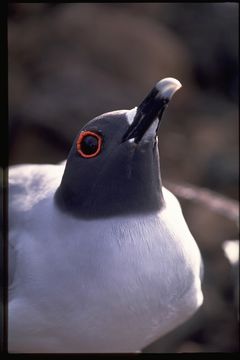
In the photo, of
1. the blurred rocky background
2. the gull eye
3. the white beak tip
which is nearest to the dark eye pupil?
the gull eye

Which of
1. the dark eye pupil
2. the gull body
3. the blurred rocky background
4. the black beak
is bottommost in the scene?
the blurred rocky background

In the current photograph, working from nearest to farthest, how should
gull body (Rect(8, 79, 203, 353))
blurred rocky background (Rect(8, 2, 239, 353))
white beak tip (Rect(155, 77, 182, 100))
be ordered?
white beak tip (Rect(155, 77, 182, 100)) → gull body (Rect(8, 79, 203, 353)) → blurred rocky background (Rect(8, 2, 239, 353))

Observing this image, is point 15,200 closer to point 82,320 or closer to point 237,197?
point 82,320

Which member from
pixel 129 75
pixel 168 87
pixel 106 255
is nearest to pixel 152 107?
pixel 168 87

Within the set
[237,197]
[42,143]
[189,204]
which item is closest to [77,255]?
[189,204]

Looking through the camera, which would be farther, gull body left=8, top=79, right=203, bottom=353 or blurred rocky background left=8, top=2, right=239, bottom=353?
blurred rocky background left=8, top=2, right=239, bottom=353

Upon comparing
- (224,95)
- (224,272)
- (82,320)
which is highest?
(82,320)

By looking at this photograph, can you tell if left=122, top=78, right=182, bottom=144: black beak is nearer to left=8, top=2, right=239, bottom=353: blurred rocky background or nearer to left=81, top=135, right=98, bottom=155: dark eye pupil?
left=81, top=135, right=98, bottom=155: dark eye pupil

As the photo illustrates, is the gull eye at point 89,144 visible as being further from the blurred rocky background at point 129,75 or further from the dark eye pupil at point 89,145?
the blurred rocky background at point 129,75
